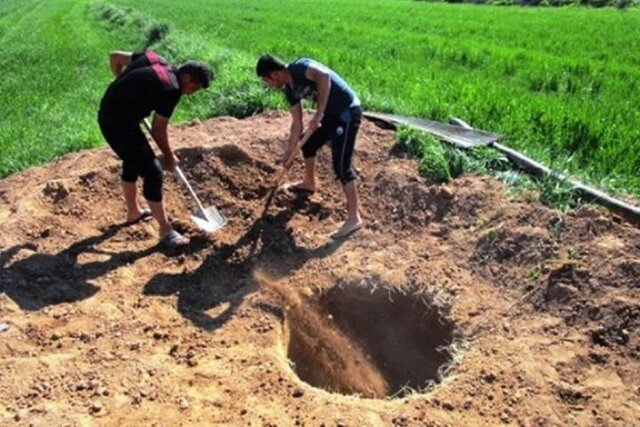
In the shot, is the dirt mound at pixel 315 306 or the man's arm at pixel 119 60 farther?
the man's arm at pixel 119 60

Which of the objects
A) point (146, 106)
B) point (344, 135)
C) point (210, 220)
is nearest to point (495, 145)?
point (344, 135)

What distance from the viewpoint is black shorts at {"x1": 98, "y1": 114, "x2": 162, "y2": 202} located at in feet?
15.4

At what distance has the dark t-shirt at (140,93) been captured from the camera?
4477mm

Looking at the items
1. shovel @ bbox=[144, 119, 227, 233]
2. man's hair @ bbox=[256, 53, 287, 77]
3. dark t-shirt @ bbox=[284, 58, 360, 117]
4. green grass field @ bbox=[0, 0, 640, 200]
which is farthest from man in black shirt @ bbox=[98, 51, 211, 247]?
green grass field @ bbox=[0, 0, 640, 200]

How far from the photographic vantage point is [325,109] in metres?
4.90

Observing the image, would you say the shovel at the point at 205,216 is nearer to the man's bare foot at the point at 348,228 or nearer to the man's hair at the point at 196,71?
the man's hair at the point at 196,71

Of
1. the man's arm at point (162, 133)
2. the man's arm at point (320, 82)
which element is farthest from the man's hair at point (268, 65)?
the man's arm at point (162, 133)

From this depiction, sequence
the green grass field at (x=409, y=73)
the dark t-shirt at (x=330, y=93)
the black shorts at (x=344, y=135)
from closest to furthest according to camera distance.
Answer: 1. the dark t-shirt at (x=330, y=93)
2. the black shorts at (x=344, y=135)
3. the green grass field at (x=409, y=73)

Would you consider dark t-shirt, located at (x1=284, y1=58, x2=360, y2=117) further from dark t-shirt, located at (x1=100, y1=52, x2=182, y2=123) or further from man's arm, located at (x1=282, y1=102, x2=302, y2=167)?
dark t-shirt, located at (x1=100, y1=52, x2=182, y2=123)

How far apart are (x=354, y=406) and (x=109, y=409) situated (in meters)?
1.33

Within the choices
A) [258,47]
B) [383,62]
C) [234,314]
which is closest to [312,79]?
[234,314]

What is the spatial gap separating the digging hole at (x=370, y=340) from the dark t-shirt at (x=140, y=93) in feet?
5.84

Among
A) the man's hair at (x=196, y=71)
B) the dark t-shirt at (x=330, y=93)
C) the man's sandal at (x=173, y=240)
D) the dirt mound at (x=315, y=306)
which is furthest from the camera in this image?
the man's sandal at (x=173, y=240)

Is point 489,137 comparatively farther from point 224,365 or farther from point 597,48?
point 597,48
